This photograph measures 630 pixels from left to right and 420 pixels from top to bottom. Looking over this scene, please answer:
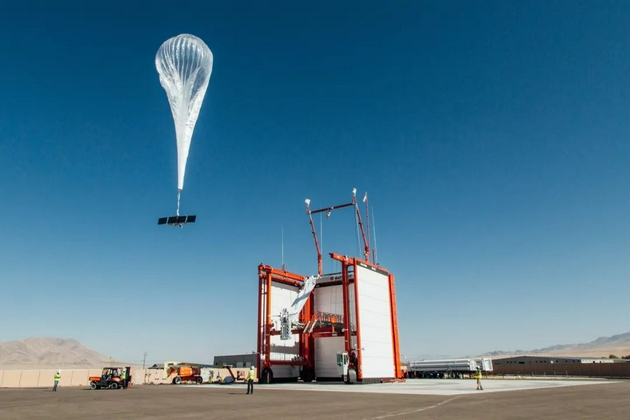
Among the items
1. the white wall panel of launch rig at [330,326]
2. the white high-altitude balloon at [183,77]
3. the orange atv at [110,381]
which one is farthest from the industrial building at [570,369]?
the white high-altitude balloon at [183,77]

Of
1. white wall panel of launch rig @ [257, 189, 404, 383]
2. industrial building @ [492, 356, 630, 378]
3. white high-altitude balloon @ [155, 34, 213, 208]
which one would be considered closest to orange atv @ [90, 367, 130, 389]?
white wall panel of launch rig @ [257, 189, 404, 383]

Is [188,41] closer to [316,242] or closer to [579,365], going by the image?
[316,242]

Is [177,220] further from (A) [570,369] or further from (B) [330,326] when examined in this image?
(A) [570,369]

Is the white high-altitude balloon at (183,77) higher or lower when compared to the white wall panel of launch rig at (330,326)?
higher

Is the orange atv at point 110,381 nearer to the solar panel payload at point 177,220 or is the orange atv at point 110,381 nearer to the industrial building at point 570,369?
the solar panel payload at point 177,220

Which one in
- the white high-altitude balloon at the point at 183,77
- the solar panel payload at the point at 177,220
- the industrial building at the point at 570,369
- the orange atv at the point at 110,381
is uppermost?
the white high-altitude balloon at the point at 183,77

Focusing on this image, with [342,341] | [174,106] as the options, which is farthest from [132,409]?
[342,341]

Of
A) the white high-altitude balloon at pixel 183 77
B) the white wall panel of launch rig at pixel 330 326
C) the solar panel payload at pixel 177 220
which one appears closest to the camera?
the white high-altitude balloon at pixel 183 77
